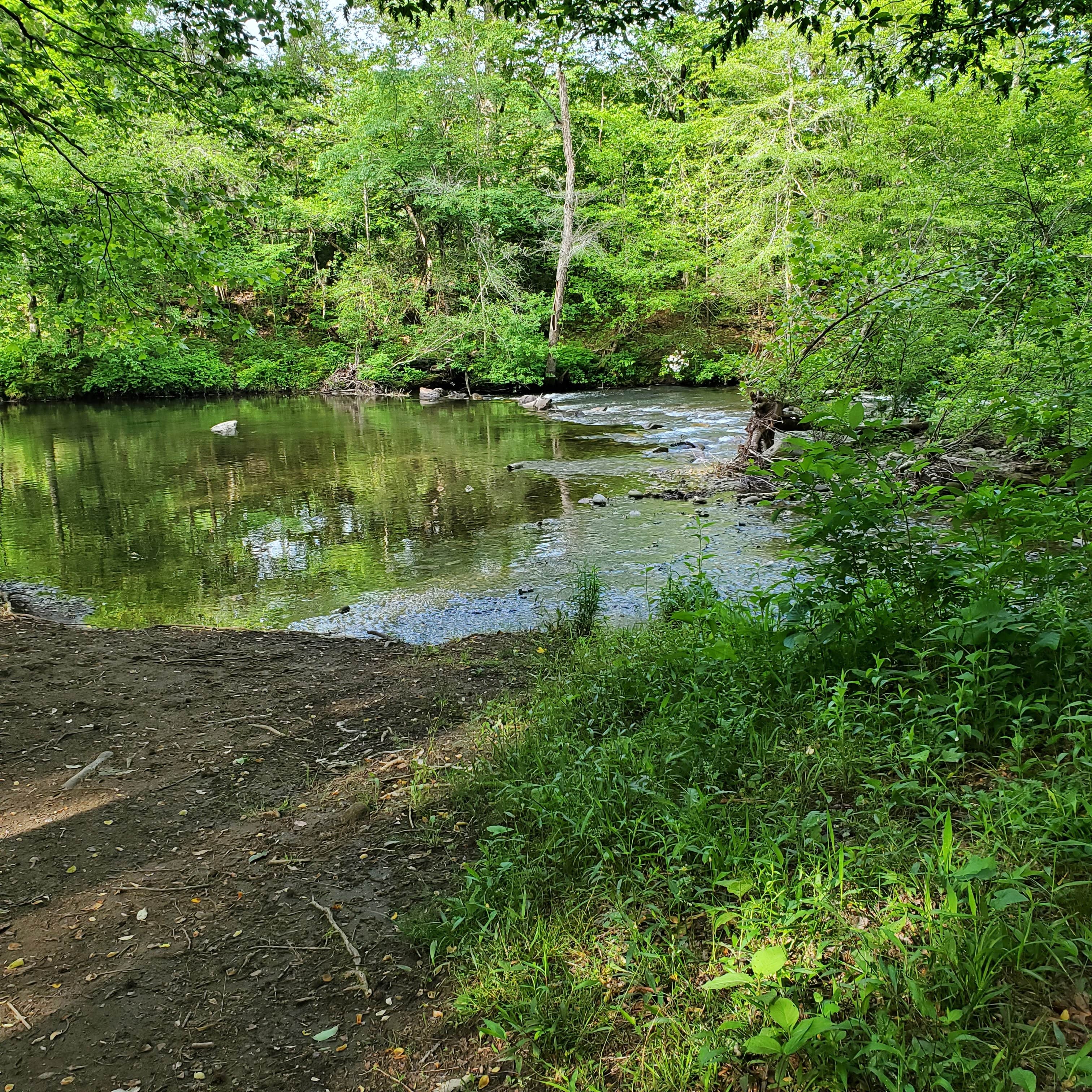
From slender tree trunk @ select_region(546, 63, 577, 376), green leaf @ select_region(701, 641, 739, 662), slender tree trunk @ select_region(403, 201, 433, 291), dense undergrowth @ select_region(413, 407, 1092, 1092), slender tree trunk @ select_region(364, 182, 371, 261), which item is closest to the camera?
dense undergrowth @ select_region(413, 407, 1092, 1092)

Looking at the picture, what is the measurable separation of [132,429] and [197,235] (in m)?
17.8

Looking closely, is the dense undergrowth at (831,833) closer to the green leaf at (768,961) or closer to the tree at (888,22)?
the green leaf at (768,961)

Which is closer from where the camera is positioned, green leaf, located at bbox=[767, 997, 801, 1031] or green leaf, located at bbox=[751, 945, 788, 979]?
green leaf, located at bbox=[767, 997, 801, 1031]

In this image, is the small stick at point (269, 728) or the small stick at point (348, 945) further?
the small stick at point (269, 728)

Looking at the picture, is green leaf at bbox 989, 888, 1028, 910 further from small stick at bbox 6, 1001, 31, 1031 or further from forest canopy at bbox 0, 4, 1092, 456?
small stick at bbox 6, 1001, 31, 1031

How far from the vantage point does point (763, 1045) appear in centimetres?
167

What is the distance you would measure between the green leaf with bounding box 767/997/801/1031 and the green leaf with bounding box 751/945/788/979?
9 centimetres

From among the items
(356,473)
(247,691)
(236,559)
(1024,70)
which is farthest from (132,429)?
(1024,70)

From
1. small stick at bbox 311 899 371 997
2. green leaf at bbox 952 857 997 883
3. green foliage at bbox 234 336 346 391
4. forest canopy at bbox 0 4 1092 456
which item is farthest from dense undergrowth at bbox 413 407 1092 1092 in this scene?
green foliage at bbox 234 336 346 391

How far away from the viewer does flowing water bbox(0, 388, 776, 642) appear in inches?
309

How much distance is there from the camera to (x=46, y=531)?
10.9 m

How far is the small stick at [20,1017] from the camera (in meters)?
2.30

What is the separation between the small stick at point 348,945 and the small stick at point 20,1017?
0.96 meters

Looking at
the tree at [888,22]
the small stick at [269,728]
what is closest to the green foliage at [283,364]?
the tree at [888,22]
